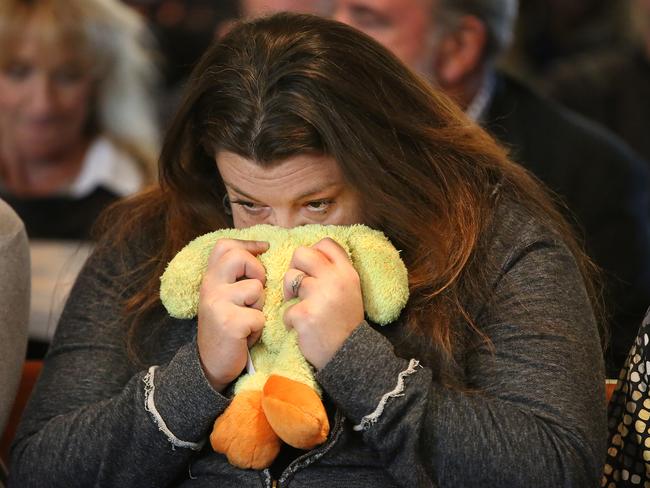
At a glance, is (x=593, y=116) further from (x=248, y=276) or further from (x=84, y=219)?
(x=248, y=276)

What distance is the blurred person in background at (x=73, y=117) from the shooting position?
9.63 ft

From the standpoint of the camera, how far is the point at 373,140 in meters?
1.39

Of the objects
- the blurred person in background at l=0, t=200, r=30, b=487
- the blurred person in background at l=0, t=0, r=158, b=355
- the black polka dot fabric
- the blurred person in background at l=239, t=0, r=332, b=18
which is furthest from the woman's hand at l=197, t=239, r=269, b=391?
the blurred person in background at l=0, t=0, r=158, b=355

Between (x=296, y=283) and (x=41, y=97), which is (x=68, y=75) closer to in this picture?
(x=41, y=97)

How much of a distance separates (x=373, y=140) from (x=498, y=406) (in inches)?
14.3

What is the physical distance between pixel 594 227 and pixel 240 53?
1303 millimetres

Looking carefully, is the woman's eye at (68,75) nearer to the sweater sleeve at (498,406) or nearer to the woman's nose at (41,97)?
the woman's nose at (41,97)

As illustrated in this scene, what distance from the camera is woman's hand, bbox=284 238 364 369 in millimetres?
1279

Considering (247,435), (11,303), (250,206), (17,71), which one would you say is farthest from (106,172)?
(247,435)

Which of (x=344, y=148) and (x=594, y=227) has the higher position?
(x=344, y=148)

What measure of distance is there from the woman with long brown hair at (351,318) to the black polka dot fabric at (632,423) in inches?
2.4

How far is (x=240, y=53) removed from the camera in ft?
4.70

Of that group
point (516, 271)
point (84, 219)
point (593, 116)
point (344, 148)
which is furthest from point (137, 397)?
point (593, 116)

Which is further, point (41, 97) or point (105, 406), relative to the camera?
point (41, 97)
